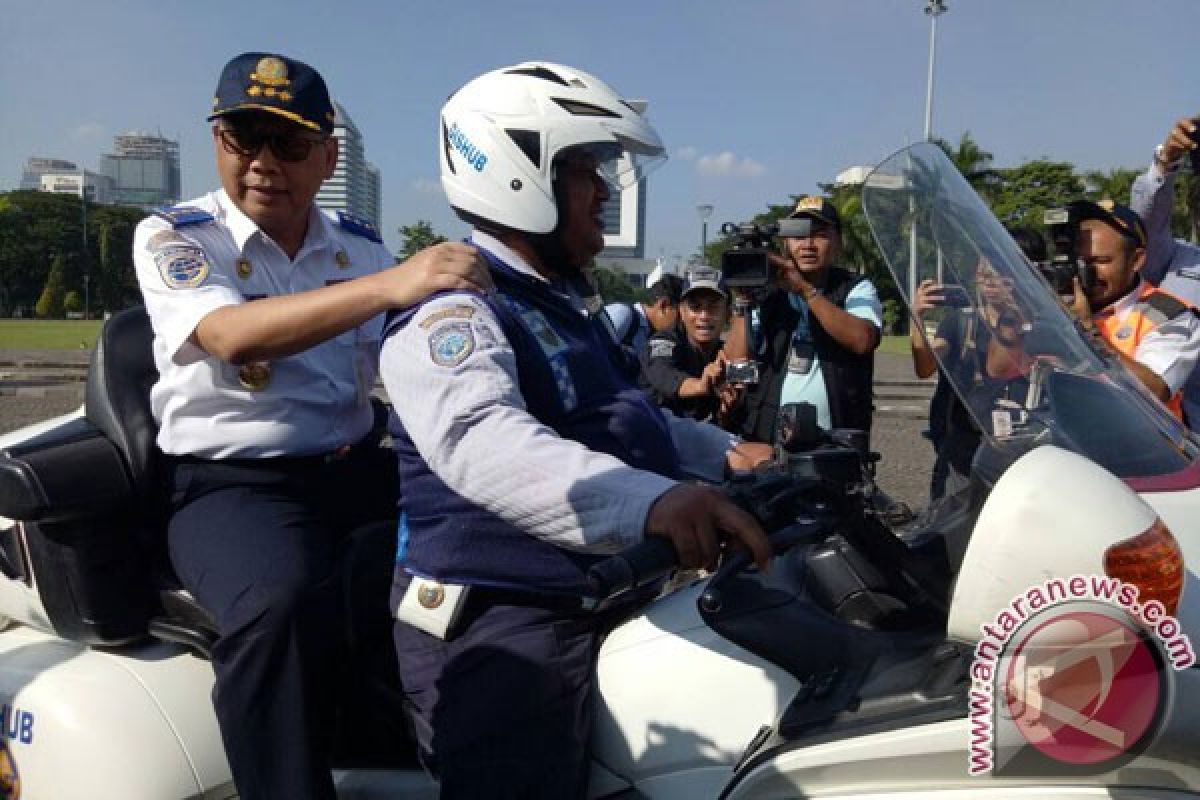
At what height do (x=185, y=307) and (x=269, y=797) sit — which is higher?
(x=185, y=307)

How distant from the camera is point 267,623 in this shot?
1.72m

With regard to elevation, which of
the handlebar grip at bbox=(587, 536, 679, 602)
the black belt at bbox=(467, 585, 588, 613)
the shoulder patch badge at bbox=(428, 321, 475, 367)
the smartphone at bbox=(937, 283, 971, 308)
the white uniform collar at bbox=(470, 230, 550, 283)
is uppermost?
the white uniform collar at bbox=(470, 230, 550, 283)

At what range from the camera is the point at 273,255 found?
2.34 metres

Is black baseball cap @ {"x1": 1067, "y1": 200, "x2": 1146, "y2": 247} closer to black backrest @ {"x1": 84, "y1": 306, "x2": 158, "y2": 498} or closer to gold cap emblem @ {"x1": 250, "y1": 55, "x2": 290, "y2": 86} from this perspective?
gold cap emblem @ {"x1": 250, "y1": 55, "x2": 290, "y2": 86}

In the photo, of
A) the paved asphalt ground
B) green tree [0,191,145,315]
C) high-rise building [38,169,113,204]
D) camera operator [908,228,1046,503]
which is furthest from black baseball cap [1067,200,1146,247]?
high-rise building [38,169,113,204]

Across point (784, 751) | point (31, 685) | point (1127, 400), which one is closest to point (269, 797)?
point (31, 685)

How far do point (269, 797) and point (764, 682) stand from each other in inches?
37.3

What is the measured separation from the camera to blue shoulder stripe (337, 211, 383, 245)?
270cm

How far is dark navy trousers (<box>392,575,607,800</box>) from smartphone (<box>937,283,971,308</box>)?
2.74 feet

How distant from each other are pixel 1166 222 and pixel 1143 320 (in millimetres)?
1208

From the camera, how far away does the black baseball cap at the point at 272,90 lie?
84.8 inches

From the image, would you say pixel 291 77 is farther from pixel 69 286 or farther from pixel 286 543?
pixel 69 286

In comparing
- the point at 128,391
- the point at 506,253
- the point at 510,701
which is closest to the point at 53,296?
the point at 128,391

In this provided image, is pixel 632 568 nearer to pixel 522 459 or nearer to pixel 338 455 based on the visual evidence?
pixel 522 459
